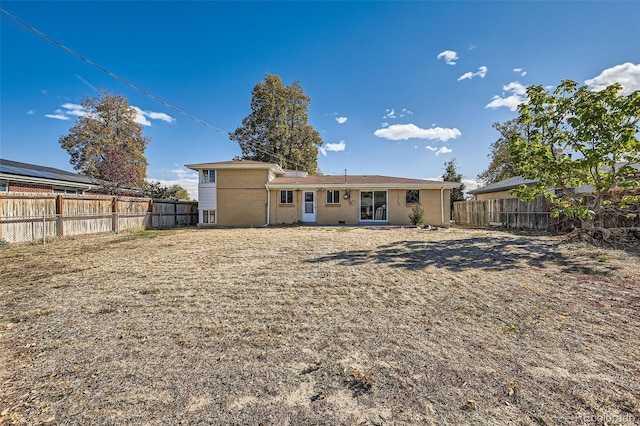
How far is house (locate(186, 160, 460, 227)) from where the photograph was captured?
671 inches

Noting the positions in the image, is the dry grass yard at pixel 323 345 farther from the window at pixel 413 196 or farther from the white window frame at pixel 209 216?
the white window frame at pixel 209 216

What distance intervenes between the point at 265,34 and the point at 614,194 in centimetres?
1602

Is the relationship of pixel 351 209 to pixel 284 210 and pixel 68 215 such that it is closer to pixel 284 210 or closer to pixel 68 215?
pixel 284 210

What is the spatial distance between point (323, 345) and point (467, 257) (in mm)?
5458

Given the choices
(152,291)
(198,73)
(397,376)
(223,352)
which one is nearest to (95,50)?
(198,73)

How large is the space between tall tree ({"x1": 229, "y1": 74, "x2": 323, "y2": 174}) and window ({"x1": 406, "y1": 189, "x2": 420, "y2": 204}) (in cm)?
1447

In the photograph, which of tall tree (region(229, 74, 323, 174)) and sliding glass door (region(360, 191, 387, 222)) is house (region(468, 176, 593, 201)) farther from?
tall tree (region(229, 74, 323, 174))

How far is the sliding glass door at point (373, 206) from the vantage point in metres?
17.2

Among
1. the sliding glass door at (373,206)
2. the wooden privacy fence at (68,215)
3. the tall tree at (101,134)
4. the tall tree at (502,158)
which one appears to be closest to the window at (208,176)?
the wooden privacy fence at (68,215)

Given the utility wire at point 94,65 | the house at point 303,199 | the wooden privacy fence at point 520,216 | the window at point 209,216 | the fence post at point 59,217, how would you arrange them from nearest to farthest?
the utility wire at point 94,65 → the wooden privacy fence at point 520,216 → the fence post at point 59,217 → the house at point 303,199 → the window at point 209,216

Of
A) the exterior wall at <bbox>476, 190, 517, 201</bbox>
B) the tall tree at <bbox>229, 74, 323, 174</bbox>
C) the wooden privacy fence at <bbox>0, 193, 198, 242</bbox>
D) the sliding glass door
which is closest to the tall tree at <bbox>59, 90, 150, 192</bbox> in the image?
the tall tree at <bbox>229, 74, 323, 174</bbox>

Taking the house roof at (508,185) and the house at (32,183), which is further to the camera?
the house roof at (508,185)

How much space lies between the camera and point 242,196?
58.0 ft

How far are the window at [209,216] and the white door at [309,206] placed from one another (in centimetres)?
575
